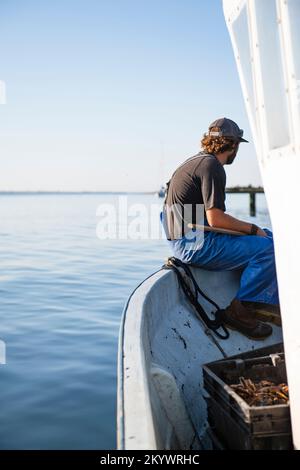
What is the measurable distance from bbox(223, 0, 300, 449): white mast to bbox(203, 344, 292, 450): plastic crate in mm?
127

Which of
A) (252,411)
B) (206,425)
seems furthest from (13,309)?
(252,411)

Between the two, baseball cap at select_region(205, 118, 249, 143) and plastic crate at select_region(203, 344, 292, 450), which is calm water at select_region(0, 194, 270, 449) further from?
baseball cap at select_region(205, 118, 249, 143)

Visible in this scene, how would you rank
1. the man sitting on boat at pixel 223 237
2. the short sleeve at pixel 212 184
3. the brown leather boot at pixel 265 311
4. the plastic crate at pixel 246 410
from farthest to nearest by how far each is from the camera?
the brown leather boot at pixel 265 311 < the man sitting on boat at pixel 223 237 < the short sleeve at pixel 212 184 < the plastic crate at pixel 246 410

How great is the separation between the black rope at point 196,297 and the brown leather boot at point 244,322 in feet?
0.28

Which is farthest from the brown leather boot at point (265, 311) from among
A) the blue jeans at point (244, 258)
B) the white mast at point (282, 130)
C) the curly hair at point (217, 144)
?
the white mast at point (282, 130)

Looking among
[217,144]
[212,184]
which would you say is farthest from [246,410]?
[217,144]

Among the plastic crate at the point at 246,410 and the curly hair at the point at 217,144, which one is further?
the curly hair at the point at 217,144

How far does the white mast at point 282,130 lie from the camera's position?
2270 mm

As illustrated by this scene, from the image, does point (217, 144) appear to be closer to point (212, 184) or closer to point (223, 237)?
point (212, 184)

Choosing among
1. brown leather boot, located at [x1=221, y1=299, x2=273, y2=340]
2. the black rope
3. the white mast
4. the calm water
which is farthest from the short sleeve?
the calm water

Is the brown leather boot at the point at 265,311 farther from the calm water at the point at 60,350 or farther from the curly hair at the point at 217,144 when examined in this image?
the calm water at the point at 60,350

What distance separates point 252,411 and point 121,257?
53.9 ft

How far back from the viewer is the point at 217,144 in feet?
16.0
